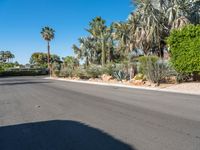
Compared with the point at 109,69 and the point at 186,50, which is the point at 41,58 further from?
the point at 186,50

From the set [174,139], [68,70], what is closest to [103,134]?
[174,139]

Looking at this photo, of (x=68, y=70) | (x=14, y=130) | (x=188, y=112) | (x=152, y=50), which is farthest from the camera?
(x=68, y=70)

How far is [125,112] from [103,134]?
3817 mm

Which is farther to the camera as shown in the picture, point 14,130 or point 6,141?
point 14,130

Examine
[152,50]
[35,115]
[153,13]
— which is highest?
[153,13]

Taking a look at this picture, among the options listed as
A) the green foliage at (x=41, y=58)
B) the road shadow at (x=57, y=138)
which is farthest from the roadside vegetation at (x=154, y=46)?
the green foliage at (x=41, y=58)

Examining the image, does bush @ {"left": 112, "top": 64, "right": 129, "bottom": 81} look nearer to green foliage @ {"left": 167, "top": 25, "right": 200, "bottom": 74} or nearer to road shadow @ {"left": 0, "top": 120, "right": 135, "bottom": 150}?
green foliage @ {"left": 167, "top": 25, "right": 200, "bottom": 74}

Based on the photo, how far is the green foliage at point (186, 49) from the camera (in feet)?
79.0

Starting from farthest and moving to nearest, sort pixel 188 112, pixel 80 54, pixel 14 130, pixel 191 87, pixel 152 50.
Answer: pixel 80 54, pixel 152 50, pixel 191 87, pixel 188 112, pixel 14 130

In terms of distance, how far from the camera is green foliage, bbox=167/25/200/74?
79.0 feet

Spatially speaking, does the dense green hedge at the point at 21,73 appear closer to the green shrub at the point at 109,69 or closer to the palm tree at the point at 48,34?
the palm tree at the point at 48,34

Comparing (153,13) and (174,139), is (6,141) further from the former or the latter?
(153,13)

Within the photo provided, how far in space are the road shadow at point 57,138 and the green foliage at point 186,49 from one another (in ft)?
56.2

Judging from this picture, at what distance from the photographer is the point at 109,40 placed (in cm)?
6562
